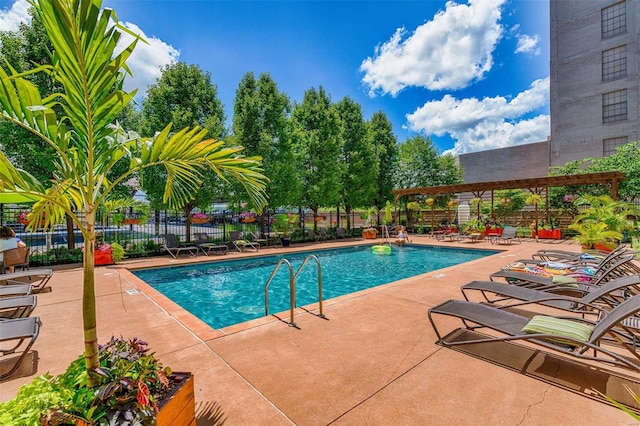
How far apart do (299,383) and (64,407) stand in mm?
1775

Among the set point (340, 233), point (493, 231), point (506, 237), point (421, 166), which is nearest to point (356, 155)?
point (340, 233)

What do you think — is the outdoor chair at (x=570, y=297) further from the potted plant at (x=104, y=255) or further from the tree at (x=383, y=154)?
the tree at (x=383, y=154)

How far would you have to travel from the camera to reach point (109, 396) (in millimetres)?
1608

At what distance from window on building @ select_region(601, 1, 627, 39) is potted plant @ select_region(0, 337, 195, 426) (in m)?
33.2

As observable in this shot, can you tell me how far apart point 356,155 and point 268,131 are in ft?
21.8

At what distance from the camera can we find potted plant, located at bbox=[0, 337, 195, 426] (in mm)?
1509

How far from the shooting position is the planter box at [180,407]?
1715 mm

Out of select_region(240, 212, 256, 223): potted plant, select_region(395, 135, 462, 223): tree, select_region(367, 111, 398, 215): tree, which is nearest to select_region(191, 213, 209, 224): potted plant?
select_region(240, 212, 256, 223): potted plant

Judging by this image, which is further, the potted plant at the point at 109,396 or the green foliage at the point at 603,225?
the green foliage at the point at 603,225

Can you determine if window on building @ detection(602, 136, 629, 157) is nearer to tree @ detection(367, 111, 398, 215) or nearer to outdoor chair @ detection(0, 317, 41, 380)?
tree @ detection(367, 111, 398, 215)

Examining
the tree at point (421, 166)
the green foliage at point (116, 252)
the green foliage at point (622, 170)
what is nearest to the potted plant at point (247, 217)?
the green foliage at point (116, 252)

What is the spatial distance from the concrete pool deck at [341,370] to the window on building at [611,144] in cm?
2654

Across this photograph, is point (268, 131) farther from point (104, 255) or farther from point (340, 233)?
point (104, 255)

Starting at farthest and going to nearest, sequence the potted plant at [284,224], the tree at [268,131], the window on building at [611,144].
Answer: the window on building at [611,144], the tree at [268,131], the potted plant at [284,224]
